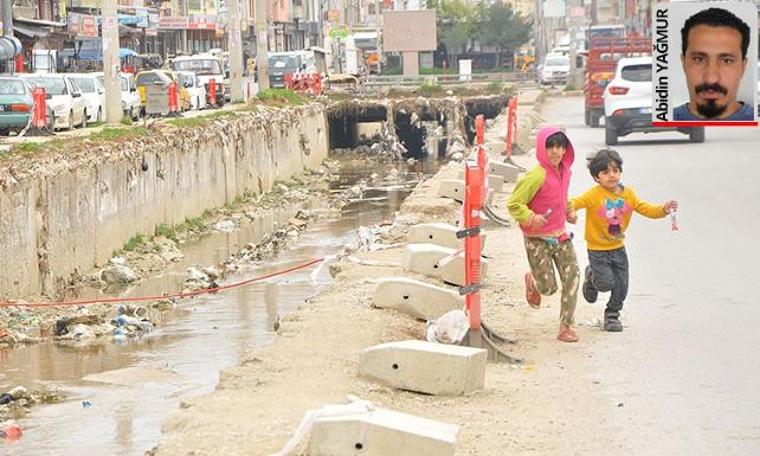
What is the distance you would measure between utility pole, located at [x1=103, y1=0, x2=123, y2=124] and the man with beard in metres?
23.5

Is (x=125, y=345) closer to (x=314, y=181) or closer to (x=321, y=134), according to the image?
(x=314, y=181)

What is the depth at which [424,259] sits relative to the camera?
14.9 m

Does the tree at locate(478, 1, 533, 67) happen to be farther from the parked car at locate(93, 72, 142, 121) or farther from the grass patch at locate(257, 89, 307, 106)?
the parked car at locate(93, 72, 142, 121)

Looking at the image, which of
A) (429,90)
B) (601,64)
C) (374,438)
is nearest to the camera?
(374,438)

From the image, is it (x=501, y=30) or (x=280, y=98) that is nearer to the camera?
(x=280, y=98)

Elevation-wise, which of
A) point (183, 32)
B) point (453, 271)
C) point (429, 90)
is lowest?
point (429, 90)

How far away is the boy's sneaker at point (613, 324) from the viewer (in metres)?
12.5

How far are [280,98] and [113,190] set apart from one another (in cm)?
2540

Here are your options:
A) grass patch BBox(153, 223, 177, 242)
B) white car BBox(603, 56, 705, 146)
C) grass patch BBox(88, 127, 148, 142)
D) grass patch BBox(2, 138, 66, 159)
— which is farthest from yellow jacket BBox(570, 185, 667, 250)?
white car BBox(603, 56, 705, 146)

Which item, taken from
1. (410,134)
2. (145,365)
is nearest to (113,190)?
(145,365)

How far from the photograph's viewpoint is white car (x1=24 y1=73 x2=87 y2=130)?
113ft

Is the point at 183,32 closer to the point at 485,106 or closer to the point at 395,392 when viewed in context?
the point at 485,106

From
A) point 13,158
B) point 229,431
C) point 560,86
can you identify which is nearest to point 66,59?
point 560,86

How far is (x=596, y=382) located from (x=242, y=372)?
2.32 meters
